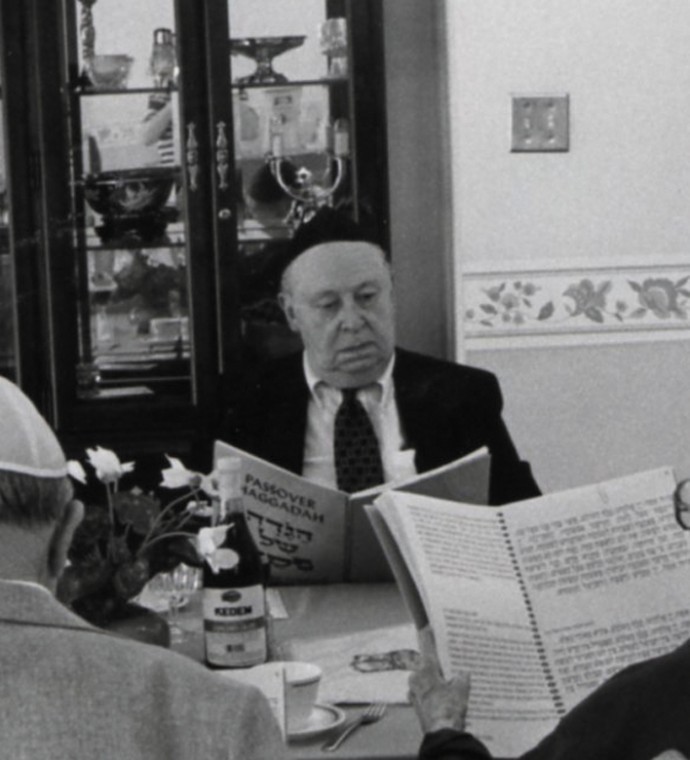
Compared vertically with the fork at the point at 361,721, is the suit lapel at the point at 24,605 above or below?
above

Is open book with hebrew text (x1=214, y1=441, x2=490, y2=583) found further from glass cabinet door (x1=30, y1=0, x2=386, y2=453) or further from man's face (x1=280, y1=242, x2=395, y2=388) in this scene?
glass cabinet door (x1=30, y1=0, x2=386, y2=453)

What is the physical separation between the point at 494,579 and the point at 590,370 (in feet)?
6.15

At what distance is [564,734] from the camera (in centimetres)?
126

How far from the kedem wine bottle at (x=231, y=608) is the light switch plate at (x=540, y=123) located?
180 cm

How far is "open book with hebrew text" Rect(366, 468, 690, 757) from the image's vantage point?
1561 mm

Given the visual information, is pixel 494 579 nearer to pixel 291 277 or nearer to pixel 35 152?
pixel 291 277

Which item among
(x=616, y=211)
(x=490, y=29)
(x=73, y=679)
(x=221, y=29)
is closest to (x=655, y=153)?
(x=616, y=211)

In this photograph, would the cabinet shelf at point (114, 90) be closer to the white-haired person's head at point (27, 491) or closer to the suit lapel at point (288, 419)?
the suit lapel at point (288, 419)

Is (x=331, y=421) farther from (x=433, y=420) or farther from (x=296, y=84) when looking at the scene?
(x=296, y=84)

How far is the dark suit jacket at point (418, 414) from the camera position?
2582 mm

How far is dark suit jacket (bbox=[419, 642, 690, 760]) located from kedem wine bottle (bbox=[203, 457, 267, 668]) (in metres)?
0.48

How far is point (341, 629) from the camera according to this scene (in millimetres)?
1898

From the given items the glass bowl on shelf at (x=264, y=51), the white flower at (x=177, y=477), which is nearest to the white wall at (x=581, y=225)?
the glass bowl on shelf at (x=264, y=51)

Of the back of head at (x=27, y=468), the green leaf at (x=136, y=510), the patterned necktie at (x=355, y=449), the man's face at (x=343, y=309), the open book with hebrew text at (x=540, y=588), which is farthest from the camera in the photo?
the man's face at (x=343, y=309)
